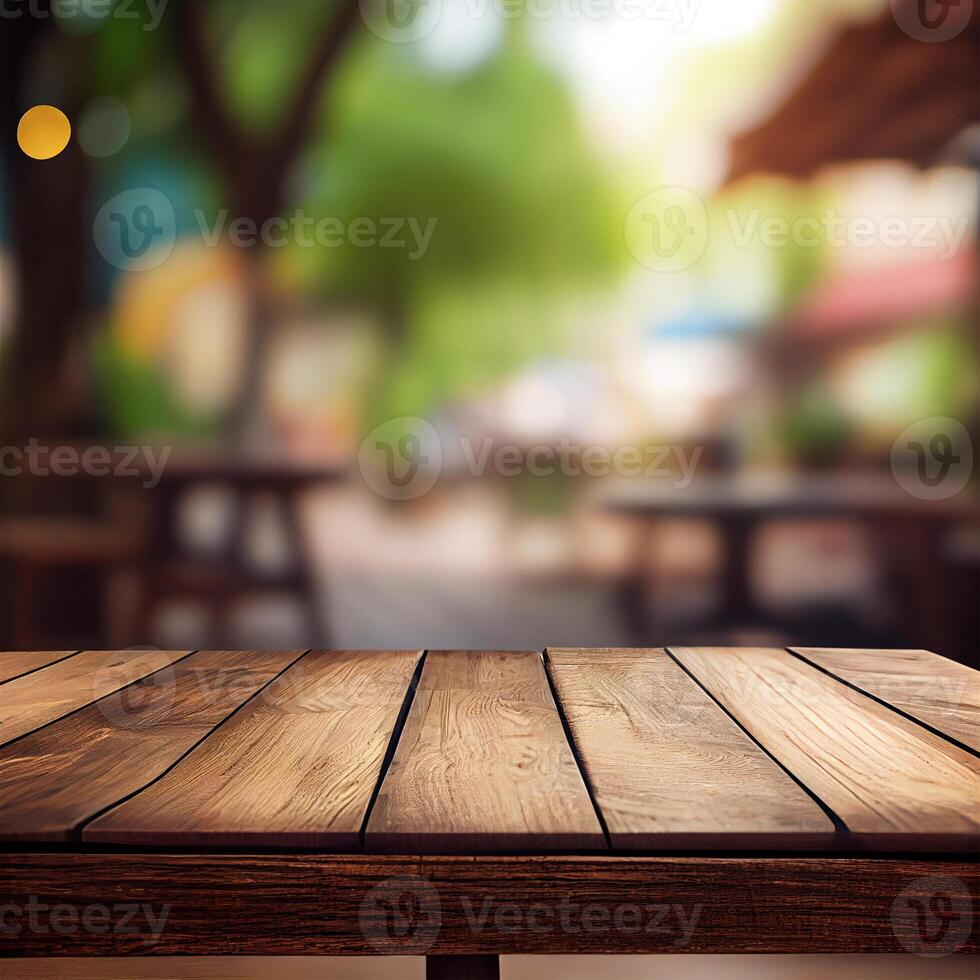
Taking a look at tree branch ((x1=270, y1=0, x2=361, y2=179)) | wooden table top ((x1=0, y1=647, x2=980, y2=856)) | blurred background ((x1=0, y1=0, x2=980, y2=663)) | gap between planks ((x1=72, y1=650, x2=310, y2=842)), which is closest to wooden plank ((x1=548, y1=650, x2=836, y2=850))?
wooden table top ((x1=0, y1=647, x2=980, y2=856))

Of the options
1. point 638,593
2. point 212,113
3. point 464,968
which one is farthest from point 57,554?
point 464,968

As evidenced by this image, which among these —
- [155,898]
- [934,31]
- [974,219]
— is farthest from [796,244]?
[155,898]

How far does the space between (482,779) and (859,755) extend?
388 millimetres

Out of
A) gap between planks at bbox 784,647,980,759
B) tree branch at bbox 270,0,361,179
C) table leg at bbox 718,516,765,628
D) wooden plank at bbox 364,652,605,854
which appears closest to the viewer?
wooden plank at bbox 364,652,605,854

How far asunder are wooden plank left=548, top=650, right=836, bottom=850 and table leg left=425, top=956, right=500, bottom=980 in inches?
6.8

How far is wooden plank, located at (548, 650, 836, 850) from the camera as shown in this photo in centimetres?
74

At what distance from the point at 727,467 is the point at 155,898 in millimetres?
1388

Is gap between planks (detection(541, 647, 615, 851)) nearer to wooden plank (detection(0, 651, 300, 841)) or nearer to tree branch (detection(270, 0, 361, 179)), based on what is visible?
wooden plank (detection(0, 651, 300, 841))

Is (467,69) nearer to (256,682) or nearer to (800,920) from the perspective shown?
(256,682)

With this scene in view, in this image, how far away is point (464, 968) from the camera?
810 millimetres

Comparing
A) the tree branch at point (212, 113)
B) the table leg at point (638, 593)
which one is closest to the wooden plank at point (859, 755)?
the table leg at point (638, 593)

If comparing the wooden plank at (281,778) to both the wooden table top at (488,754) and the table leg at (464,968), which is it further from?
the table leg at (464,968)

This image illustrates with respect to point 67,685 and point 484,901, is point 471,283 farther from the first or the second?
point 484,901

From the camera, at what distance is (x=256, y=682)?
1.25 meters
